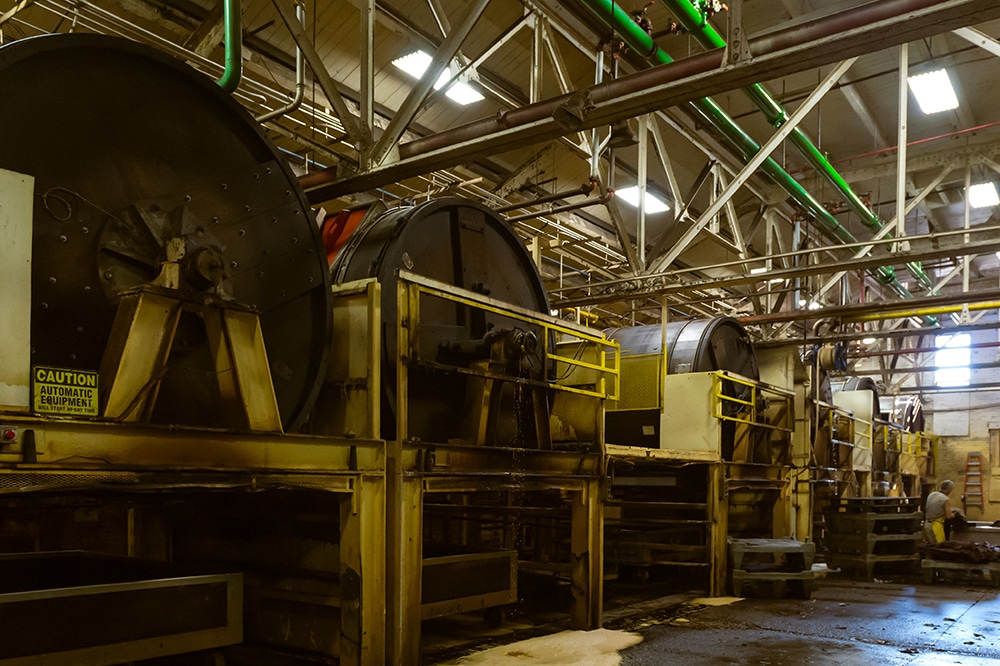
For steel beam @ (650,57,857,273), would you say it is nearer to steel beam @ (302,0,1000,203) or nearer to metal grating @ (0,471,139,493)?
steel beam @ (302,0,1000,203)

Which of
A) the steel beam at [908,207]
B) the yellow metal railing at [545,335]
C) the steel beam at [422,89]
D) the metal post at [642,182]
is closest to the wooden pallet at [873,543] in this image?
the steel beam at [908,207]

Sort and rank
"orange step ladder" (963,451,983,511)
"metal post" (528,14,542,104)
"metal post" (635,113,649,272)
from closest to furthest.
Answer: "metal post" (528,14,542,104) < "metal post" (635,113,649,272) < "orange step ladder" (963,451,983,511)

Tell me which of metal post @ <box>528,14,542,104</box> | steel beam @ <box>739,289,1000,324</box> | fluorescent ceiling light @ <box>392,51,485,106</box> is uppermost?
fluorescent ceiling light @ <box>392,51,485,106</box>

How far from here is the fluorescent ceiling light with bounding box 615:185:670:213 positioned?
13727mm

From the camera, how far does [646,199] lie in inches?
563

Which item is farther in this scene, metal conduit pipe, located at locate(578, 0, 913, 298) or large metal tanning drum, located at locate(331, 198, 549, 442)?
metal conduit pipe, located at locate(578, 0, 913, 298)

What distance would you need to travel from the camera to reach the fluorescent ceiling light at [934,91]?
11.4 m

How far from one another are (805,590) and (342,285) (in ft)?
22.0

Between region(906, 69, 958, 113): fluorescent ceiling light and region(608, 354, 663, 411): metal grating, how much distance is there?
5.61 m

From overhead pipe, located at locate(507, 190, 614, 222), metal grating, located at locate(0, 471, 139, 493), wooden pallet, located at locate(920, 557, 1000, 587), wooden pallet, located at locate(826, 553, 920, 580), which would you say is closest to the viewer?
metal grating, located at locate(0, 471, 139, 493)

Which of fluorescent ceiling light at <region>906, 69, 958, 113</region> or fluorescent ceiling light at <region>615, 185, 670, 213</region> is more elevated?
fluorescent ceiling light at <region>906, 69, 958, 113</region>

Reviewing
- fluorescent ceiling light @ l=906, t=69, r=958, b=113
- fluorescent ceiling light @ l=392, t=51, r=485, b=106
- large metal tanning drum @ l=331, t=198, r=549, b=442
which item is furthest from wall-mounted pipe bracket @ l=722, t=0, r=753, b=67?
fluorescent ceiling light @ l=906, t=69, r=958, b=113

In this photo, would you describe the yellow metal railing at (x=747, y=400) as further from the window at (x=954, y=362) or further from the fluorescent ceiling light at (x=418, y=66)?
the window at (x=954, y=362)

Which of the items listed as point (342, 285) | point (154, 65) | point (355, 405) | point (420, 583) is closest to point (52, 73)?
point (154, 65)
